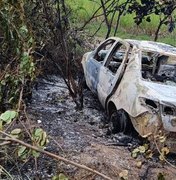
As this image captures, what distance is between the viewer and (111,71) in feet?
29.6

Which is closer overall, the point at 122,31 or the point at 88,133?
the point at 88,133

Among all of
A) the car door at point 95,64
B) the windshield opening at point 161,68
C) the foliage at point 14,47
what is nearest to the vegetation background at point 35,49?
the foliage at point 14,47

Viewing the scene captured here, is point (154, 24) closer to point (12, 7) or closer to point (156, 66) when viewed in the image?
point (156, 66)

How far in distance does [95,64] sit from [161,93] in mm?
2373

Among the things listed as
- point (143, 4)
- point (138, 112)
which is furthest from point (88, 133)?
point (143, 4)

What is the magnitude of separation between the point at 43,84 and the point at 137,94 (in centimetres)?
377

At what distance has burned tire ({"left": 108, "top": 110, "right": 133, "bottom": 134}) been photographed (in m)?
7.93

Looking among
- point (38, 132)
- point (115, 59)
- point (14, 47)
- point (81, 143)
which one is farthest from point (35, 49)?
point (38, 132)

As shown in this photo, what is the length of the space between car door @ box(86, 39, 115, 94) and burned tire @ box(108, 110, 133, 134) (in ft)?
4.36

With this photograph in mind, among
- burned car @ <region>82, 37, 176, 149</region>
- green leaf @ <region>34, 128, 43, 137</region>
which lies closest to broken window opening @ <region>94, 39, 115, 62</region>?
burned car @ <region>82, 37, 176, 149</region>

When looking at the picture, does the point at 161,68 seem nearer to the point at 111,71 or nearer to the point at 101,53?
the point at 111,71

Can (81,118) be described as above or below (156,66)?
below

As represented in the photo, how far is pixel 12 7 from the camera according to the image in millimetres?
5910

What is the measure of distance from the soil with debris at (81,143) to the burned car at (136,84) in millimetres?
348
